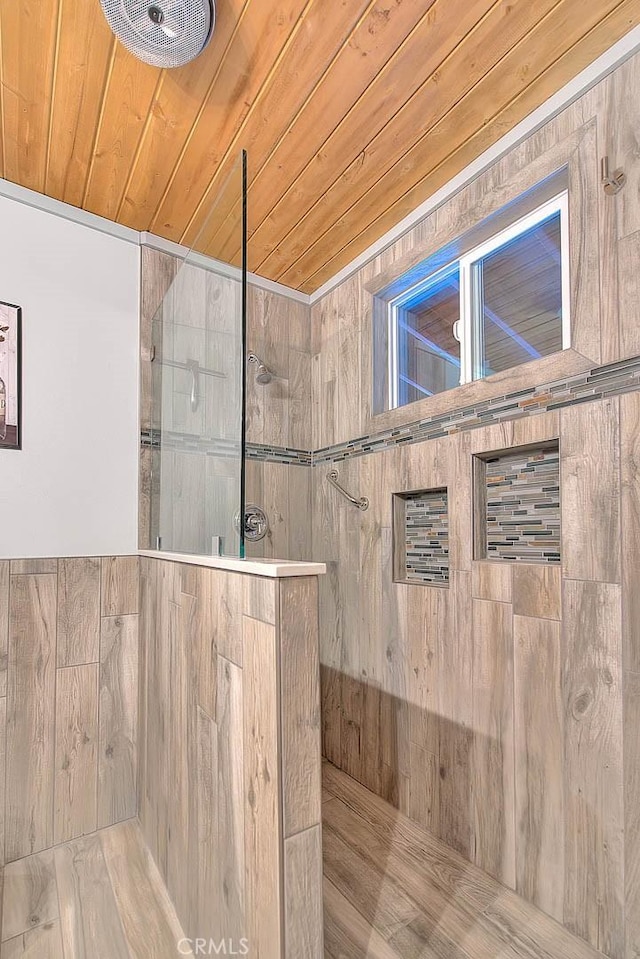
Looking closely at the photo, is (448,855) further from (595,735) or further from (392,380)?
(392,380)

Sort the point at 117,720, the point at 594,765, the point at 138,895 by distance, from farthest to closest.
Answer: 1. the point at 117,720
2. the point at 138,895
3. the point at 594,765

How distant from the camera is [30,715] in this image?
182 cm

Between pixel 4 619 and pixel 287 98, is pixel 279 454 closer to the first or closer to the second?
pixel 4 619

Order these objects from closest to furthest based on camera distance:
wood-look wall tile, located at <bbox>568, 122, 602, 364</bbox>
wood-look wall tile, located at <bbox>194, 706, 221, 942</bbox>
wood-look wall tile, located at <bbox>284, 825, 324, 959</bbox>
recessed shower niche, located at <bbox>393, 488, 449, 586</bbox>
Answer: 1. wood-look wall tile, located at <bbox>284, 825, 324, 959</bbox>
2. wood-look wall tile, located at <bbox>194, 706, 221, 942</bbox>
3. wood-look wall tile, located at <bbox>568, 122, 602, 364</bbox>
4. recessed shower niche, located at <bbox>393, 488, 449, 586</bbox>

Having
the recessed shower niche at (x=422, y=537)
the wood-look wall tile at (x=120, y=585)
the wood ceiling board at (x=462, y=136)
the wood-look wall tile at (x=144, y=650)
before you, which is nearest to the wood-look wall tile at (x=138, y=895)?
the wood-look wall tile at (x=144, y=650)

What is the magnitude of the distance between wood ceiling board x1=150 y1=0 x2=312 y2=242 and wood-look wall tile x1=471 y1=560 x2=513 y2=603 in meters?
1.64

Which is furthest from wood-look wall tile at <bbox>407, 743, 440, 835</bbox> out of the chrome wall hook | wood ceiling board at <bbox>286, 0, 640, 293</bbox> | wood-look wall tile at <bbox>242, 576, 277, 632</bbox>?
wood ceiling board at <bbox>286, 0, 640, 293</bbox>

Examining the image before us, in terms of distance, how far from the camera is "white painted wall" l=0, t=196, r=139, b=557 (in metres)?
1.86

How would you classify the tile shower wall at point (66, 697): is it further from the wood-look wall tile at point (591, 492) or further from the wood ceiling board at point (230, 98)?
the wood-look wall tile at point (591, 492)

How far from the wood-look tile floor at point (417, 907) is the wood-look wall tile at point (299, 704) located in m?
0.76

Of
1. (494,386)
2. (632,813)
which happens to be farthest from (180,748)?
(494,386)

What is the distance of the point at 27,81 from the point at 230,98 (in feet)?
1.88

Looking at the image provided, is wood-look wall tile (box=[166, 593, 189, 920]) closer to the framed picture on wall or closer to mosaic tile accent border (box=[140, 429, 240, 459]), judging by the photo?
mosaic tile accent border (box=[140, 429, 240, 459])

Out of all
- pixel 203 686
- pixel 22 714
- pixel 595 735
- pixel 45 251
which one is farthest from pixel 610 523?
pixel 45 251
